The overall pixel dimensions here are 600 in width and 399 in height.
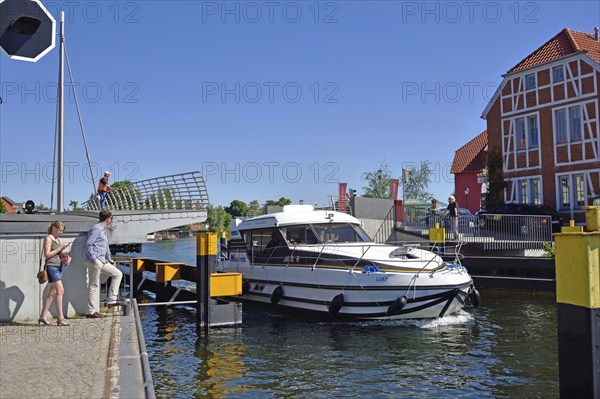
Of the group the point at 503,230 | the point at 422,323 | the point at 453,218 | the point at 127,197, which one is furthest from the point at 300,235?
the point at 503,230

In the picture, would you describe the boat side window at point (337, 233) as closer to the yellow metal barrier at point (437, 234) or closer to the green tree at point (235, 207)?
the yellow metal barrier at point (437, 234)

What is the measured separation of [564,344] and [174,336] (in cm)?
1060

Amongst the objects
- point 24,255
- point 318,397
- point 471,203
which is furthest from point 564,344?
point 471,203

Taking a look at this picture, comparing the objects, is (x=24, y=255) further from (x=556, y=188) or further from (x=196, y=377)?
(x=556, y=188)

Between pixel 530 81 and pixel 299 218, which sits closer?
pixel 299 218

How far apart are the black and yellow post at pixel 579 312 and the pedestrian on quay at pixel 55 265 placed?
7077 millimetres

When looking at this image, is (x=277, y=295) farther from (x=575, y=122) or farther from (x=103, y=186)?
(x=575, y=122)

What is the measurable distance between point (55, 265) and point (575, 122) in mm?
29939

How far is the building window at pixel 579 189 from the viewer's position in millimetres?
31148

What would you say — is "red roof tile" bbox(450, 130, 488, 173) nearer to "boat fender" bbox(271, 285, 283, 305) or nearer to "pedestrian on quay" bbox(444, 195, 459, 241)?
"pedestrian on quay" bbox(444, 195, 459, 241)

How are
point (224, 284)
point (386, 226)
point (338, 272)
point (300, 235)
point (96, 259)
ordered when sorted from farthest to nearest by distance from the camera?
point (386, 226) < point (300, 235) < point (338, 272) < point (224, 284) < point (96, 259)

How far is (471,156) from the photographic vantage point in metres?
48.7

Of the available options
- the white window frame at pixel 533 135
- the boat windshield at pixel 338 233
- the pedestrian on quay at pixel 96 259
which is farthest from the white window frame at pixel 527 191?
the pedestrian on quay at pixel 96 259

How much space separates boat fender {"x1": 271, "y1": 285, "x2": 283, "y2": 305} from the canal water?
476 mm
